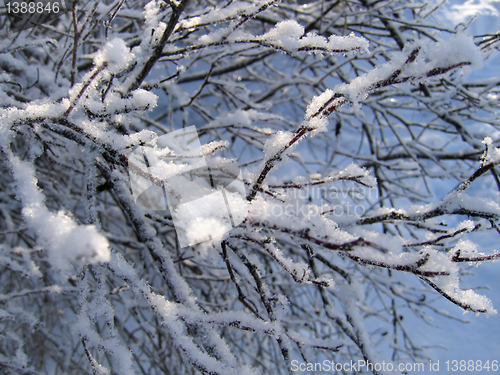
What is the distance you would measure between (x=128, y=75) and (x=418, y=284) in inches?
134

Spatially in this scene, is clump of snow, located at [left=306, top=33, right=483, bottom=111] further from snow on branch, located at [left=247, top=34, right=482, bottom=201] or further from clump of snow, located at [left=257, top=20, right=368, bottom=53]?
clump of snow, located at [left=257, top=20, right=368, bottom=53]

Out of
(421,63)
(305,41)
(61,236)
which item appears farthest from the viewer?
(305,41)

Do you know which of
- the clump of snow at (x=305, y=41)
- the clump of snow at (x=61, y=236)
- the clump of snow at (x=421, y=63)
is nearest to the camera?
the clump of snow at (x=61, y=236)

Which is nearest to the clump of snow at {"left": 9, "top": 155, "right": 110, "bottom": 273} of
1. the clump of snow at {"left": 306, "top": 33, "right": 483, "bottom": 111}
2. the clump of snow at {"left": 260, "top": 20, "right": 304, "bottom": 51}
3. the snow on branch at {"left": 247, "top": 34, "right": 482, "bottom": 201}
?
the snow on branch at {"left": 247, "top": 34, "right": 482, "bottom": 201}

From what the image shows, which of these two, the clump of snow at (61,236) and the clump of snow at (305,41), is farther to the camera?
the clump of snow at (305,41)


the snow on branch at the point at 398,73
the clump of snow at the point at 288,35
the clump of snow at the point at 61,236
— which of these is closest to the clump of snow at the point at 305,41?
the clump of snow at the point at 288,35

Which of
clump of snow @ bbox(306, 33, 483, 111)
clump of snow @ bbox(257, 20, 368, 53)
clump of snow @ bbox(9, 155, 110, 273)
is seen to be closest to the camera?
clump of snow @ bbox(9, 155, 110, 273)

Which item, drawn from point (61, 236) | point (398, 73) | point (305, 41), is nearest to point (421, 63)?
point (398, 73)

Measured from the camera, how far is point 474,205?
2.06 feet

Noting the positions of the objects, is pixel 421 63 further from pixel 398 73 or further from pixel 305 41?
pixel 305 41

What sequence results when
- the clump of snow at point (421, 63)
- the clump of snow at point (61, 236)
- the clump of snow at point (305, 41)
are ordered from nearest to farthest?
the clump of snow at point (61, 236) → the clump of snow at point (421, 63) → the clump of snow at point (305, 41)

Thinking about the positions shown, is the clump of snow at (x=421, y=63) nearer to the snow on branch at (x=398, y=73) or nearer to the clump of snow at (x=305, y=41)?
the snow on branch at (x=398, y=73)

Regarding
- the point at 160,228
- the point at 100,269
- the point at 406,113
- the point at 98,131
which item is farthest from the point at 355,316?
the point at 406,113

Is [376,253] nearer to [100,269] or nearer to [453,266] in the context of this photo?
[453,266]
